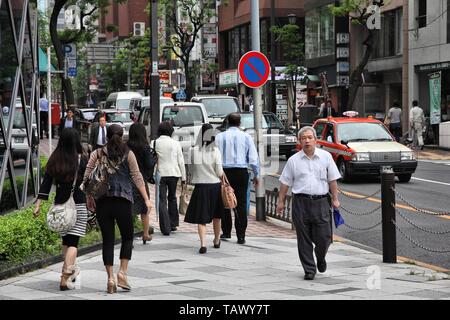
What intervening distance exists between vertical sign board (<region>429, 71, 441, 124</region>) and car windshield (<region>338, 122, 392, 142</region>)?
43.3 ft

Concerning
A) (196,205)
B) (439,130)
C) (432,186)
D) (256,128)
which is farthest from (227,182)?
(439,130)

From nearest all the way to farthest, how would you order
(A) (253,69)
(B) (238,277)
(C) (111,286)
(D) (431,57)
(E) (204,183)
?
(C) (111,286), (B) (238,277), (E) (204,183), (A) (253,69), (D) (431,57)

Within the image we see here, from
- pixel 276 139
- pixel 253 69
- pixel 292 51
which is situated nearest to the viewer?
pixel 253 69

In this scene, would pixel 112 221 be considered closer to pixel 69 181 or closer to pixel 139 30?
pixel 69 181

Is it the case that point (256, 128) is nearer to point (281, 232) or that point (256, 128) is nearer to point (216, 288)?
point (281, 232)

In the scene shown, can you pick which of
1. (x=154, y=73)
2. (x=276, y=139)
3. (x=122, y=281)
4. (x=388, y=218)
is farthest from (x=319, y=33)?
(x=122, y=281)

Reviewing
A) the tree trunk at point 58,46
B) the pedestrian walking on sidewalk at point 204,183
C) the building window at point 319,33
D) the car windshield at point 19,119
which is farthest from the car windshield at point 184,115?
the building window at point 319,33

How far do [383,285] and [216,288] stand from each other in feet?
5.90

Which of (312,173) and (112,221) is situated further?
(312,173)

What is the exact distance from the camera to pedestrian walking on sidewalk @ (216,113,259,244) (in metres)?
12.4

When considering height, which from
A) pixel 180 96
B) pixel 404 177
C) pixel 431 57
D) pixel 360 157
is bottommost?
pixel 404 177

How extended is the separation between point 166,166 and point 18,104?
426 centimetres

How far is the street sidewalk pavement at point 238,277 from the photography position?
8531mm

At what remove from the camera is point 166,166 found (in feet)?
42.7
